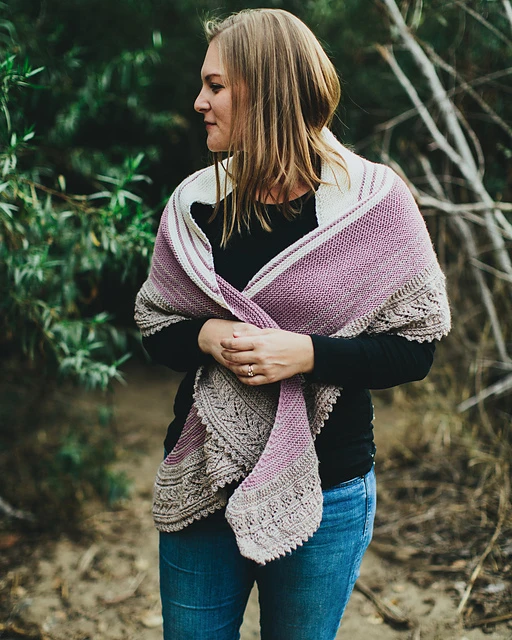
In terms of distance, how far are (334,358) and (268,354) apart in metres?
0.14

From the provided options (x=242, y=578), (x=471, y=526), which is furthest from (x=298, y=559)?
A: (x=471, y=526)

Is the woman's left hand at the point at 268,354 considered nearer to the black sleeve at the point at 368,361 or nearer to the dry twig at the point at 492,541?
the black sleeve at the point at 368,361

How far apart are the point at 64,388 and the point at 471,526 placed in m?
2.59

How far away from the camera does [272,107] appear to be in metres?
1.38

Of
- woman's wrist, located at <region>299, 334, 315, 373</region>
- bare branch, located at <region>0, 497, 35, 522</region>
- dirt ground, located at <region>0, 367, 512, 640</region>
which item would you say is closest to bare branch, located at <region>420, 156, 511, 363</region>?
dirt ground, located at <region>0, 367, 512, 640</region>

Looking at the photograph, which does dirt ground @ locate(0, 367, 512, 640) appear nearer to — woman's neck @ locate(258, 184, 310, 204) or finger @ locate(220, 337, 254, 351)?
finger @ locate(220, 337, 254, 351)

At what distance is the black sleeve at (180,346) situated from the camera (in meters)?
1.49

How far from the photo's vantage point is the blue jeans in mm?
1400

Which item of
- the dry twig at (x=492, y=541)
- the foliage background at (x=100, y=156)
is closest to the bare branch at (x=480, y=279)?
the foliage background at (x=100, y=156)

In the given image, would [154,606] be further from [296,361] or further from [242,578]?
[296,361]

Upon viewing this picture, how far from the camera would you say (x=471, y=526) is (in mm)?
3115

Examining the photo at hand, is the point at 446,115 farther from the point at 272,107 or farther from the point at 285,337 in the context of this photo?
the point at 285,337

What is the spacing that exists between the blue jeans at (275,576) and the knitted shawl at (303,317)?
0.07 metres

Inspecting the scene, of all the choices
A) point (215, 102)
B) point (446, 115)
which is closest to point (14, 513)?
point (215, 102)
